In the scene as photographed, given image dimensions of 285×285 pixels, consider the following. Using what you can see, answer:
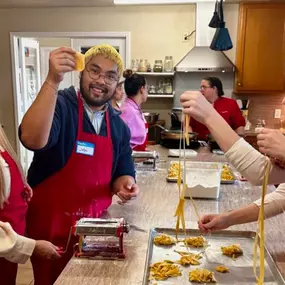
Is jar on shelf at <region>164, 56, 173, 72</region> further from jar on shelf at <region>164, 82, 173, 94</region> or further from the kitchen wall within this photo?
jar on shelf at <region>164, 82, 173, 94</region>

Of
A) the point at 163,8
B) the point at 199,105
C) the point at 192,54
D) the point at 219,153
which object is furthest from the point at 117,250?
the point at 163,8

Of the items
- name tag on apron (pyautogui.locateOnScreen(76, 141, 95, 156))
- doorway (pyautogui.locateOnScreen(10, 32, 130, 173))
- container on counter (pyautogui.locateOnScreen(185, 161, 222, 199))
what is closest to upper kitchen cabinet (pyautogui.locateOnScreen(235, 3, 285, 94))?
doorway (pyautogui.locateOnScreen(10, 32, 130, 173))

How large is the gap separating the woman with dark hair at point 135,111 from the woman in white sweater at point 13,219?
4.49 ft

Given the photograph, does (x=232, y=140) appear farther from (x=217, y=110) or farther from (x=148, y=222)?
(x=217, y=110)

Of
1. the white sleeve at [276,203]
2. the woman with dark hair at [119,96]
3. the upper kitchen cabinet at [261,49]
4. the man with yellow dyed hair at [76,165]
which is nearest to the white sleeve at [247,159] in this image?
the white sleeve at [276,203]

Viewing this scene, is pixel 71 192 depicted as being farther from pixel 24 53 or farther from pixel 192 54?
pixel 24 53

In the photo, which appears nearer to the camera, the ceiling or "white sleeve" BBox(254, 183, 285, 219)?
"white sleeve" BBox(254, 183, 285, 219)

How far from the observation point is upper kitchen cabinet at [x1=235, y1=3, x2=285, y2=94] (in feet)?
14.1

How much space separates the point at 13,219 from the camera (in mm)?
1356

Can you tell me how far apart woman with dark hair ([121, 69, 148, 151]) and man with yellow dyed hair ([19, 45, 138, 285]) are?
44.2 inches

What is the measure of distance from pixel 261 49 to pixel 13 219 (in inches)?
150

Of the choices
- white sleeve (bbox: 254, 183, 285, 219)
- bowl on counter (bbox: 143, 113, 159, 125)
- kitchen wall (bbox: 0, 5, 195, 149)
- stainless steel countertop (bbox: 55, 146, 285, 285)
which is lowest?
stainless steel countertop (bbox: 55, 146, 285, 285)

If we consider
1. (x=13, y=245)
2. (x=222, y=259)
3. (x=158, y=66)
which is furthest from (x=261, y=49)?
(x=13, y=245)

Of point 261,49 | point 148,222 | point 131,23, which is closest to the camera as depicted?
point 148,222
